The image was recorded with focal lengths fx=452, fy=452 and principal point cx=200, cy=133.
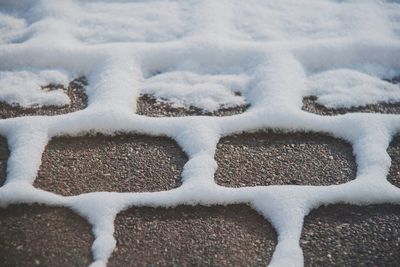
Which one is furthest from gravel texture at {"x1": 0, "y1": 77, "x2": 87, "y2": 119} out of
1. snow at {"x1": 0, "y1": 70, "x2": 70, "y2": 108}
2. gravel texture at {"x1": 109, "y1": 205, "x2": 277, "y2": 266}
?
gravel texture at {"x1": 109, "y1": 205, "x2": 277, "y2": 266}

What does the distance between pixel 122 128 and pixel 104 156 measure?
19 cm

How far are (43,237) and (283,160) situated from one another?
113cm

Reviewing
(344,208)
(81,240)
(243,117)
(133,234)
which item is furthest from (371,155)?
(81,240)

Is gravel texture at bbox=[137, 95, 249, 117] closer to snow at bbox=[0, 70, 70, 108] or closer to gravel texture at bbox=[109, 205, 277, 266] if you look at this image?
snow at bbox=[0, 70, 70, 108]

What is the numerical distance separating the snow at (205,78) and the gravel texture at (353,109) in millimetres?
41

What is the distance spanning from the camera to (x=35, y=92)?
8.37 ft

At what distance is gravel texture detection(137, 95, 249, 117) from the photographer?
2.43 m

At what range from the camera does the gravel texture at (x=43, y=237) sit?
171 centimetres

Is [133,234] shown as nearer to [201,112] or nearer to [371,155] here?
[201,112]

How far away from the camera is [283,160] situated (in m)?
2.18

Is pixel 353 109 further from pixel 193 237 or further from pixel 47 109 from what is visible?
pixel 47 109

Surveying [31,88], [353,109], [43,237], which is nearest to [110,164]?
[43,237]

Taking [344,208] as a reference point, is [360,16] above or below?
above

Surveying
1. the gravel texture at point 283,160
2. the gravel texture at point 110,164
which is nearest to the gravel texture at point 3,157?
the gravel texture at point 110,164
